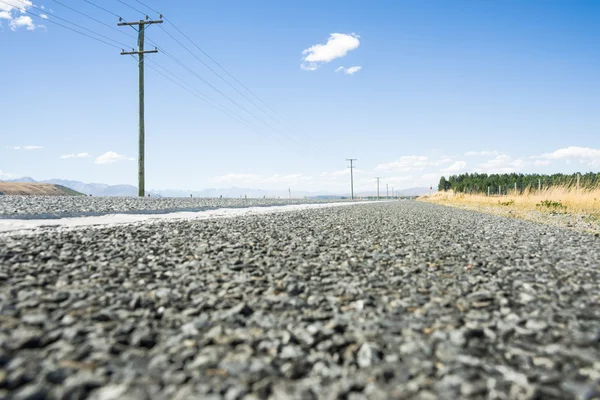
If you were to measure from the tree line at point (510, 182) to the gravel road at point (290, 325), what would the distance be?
2362 cm

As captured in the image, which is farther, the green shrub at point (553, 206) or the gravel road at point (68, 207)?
the green shrub at point (553, 206)

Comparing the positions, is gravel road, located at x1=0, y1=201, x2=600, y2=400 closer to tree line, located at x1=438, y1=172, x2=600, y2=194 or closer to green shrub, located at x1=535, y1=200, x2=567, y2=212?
green shrub, located at x1=535, y1=200, x2=567, y2=212

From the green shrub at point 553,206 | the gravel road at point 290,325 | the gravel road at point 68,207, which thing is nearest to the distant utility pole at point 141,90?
the gravel road at point 68,207

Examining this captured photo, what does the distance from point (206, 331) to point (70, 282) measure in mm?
2182

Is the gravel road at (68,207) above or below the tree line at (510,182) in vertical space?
below

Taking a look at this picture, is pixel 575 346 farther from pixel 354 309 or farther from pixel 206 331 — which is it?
pixel 206 331

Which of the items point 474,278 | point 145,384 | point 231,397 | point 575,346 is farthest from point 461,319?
point 145,384

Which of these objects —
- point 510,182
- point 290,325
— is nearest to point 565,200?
point 290,325

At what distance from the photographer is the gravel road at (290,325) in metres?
2.38

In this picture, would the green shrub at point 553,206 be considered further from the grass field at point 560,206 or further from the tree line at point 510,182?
the tree line at point 510,182

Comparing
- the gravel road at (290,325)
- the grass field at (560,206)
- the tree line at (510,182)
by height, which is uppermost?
the tree line at (510,182)

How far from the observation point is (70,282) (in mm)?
4277

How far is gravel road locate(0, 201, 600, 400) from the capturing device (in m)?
2.38

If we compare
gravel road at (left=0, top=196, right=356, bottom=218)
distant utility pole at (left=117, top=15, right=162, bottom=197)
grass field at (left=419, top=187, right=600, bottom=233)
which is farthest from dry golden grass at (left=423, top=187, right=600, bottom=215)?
distant utility pole at (left=117, top=15, right=162, bottom=197)
